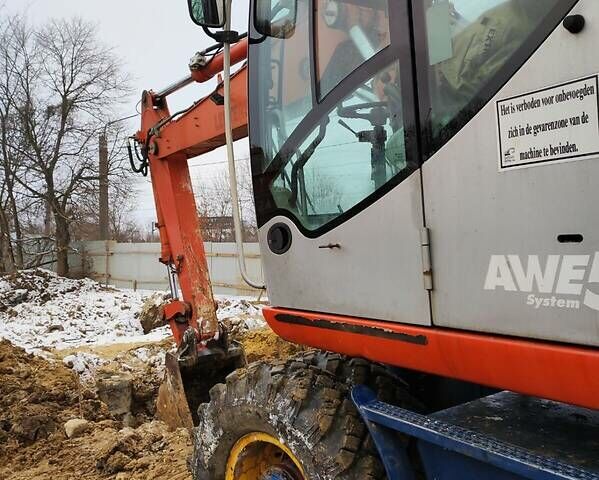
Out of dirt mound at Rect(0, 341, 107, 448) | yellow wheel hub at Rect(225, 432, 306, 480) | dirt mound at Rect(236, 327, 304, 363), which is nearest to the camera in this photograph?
yellow wheel hub at Rect(225, 432, 306, 480)

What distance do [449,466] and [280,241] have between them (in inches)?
40.9

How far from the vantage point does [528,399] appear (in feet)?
7.27

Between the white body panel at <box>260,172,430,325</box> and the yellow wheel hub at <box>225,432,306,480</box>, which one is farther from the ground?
the white body panel at <box>260,172,430,325</box>

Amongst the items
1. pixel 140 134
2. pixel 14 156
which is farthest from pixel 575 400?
pixel 14 156

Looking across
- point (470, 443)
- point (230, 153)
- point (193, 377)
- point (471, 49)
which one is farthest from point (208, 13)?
point (193, 377)

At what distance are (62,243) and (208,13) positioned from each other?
69.2 ft

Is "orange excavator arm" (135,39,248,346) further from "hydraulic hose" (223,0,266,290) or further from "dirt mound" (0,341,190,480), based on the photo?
"hydraulic hose" (223,0,266,290)

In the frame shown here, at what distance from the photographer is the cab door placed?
6.09 ft

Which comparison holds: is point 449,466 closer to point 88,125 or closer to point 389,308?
point 389,308

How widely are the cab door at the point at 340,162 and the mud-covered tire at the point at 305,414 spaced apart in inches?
12.4

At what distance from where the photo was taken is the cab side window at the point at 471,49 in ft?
5.00

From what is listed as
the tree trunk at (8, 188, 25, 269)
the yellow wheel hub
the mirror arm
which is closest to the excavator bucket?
the yellow wheel hub

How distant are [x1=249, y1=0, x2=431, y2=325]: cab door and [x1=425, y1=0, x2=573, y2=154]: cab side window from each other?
9 centimetres

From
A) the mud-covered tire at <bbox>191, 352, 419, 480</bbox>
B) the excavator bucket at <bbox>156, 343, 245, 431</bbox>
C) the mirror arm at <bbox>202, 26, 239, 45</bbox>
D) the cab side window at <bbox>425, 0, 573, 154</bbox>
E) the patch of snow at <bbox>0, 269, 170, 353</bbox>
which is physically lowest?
the patch of snow at <bbox>0, 269, 170, 353</bbox>
